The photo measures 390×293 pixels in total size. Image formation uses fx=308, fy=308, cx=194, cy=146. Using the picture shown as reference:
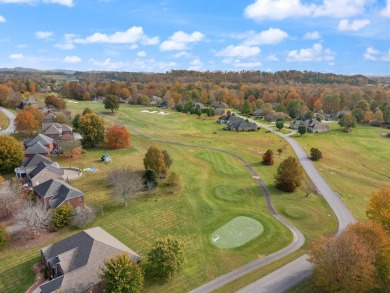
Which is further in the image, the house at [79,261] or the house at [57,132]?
the house at [57,132]

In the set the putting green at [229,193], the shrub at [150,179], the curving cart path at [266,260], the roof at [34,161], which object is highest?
the roof at [34,161]

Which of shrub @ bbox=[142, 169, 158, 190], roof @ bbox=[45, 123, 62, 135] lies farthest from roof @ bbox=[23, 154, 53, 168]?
roof @ bbox=[45, 123, 62, 135]

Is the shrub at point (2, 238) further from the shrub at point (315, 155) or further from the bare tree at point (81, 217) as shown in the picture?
the shrub at point (315, 155)

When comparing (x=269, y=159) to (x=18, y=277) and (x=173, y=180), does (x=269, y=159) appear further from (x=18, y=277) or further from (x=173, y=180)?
(x=18, y=277)

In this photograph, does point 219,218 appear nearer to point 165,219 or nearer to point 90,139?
point 165,219

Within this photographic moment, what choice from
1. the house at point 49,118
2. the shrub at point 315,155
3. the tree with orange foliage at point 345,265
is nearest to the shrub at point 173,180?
the tree with orange foliage at point 345,265

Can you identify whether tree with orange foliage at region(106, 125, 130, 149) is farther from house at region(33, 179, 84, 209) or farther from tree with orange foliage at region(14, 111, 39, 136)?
house at region(33, 179, 84, 209)

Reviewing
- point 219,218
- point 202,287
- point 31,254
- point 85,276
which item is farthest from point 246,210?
point 31,254
